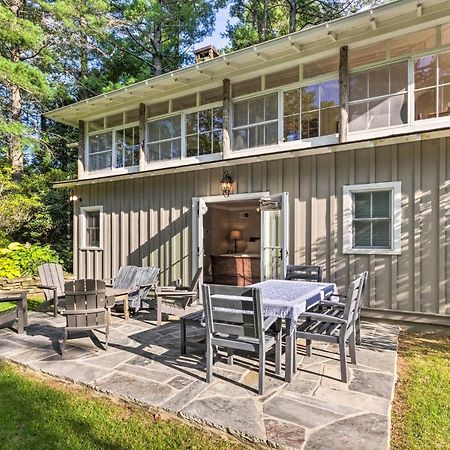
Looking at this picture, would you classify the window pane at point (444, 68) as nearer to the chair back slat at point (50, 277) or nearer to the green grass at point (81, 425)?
the green grass at point (81, 425)

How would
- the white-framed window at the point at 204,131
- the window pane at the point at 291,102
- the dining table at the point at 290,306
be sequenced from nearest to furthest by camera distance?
the dining table at the point at 290,306 < the window pane at the point at 291,102 < the white-framed window at the point at 204,131

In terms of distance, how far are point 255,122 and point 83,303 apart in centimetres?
501

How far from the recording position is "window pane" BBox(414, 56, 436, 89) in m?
5.66

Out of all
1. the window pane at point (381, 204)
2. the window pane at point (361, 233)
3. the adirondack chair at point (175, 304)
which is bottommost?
the adirondack chair at point (175, 304)

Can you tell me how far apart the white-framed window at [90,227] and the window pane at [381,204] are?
715 centimetres

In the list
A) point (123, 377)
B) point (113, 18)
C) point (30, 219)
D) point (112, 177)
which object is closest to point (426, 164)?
point (123, 377)

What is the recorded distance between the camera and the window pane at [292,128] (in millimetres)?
6887

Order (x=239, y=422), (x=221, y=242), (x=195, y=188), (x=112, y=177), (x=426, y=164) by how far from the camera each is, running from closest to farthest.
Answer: (x=239, y=422), (x=426, y=164), (x=195, y=188), (x=112, y=177), (x=221, y=242)

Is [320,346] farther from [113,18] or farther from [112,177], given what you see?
[113,18]

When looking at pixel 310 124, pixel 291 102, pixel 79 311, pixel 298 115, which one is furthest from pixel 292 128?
pixel 79 311

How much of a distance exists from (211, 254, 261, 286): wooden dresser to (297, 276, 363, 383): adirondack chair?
6660 mm

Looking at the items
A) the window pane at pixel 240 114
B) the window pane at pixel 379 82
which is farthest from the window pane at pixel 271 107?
the window pane at pixel 379 82

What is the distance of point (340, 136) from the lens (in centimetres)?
618

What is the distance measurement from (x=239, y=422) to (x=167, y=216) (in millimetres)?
6172
